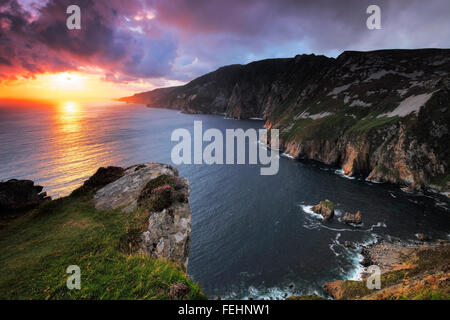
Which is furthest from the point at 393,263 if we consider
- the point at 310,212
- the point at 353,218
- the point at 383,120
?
the point at 383,120

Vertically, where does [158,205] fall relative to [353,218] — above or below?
above

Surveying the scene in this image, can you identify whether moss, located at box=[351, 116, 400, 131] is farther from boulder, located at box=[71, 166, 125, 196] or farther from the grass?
the grass

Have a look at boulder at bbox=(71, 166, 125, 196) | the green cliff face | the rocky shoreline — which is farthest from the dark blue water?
boulder at bbox=(71, 166, 125, 196)

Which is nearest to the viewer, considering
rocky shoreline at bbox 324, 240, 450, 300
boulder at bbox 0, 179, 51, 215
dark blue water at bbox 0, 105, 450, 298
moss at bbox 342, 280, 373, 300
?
boulder at bbox 0, 179, 51, 215

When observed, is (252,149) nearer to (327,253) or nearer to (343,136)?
(343,136)

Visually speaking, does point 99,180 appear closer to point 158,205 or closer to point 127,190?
point 127,190
